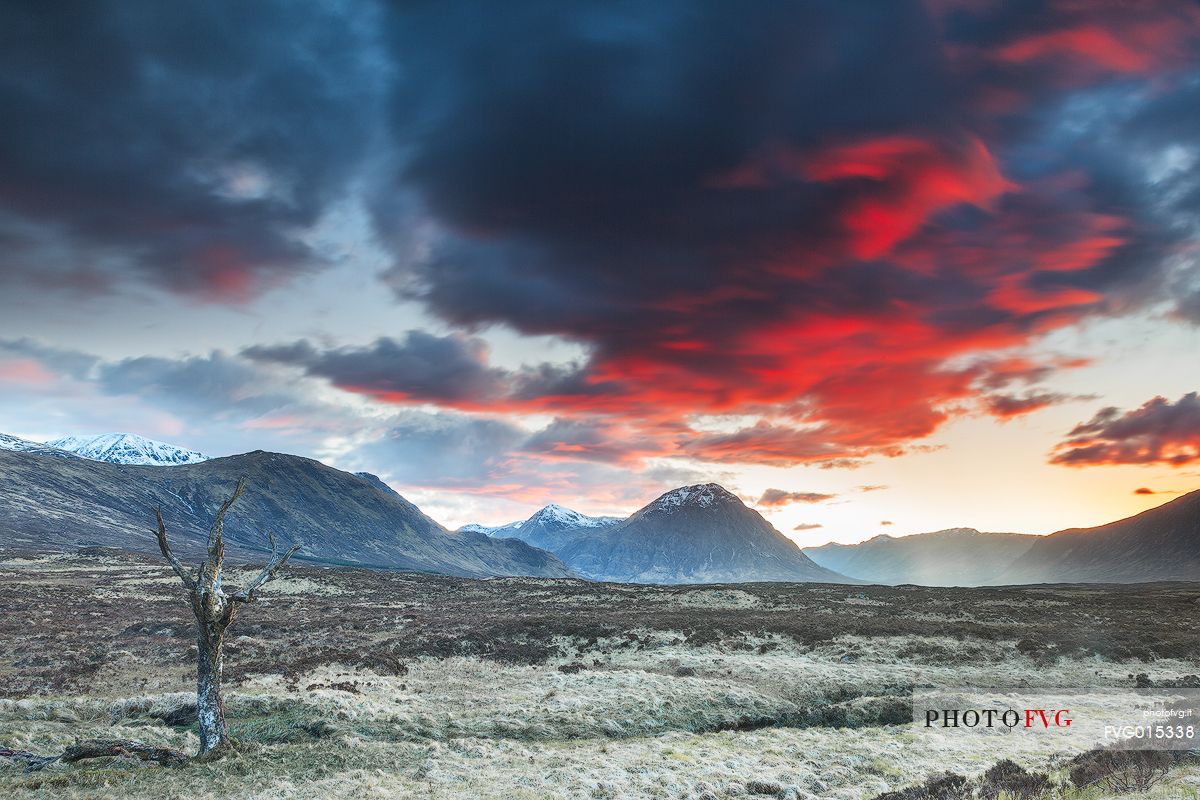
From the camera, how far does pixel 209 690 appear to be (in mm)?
19281

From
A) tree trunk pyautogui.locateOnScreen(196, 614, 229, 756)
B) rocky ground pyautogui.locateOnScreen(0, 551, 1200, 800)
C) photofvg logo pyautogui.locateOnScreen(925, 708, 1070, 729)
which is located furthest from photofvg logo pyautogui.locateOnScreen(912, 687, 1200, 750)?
tree trunk pyautogui.locateOnScreen(196, 614, 229, 756)

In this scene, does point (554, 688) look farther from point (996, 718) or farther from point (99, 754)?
point (996, 718)

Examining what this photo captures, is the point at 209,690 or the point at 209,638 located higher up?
the point at 209,638

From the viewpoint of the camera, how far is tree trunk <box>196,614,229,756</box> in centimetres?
1920

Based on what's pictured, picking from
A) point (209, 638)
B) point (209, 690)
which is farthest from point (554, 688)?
point (209, 638)

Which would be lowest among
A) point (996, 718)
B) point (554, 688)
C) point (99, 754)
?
point (554, 688)

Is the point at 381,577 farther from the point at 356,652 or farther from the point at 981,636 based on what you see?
the point at 981,636

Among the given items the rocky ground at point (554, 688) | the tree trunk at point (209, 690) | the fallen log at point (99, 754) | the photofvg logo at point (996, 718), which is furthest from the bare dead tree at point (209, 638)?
the photofvg logo at point (996, 718)

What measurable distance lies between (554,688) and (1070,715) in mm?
23066

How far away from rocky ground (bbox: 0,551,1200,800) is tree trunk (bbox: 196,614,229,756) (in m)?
1.00

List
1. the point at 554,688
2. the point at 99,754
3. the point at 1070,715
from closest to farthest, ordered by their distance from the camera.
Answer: the point at 99,754 < the point at 1070,715 < the point at 554,688

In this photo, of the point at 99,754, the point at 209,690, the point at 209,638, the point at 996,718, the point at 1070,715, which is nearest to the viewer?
the point at 99,754

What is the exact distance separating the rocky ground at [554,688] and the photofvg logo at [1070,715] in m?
1.78

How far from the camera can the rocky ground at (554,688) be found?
1827 centimetres
